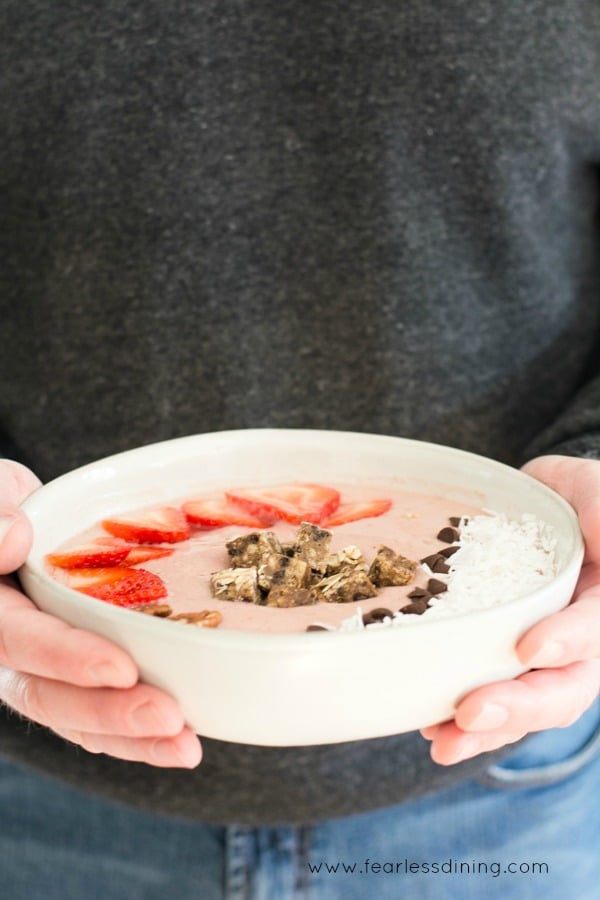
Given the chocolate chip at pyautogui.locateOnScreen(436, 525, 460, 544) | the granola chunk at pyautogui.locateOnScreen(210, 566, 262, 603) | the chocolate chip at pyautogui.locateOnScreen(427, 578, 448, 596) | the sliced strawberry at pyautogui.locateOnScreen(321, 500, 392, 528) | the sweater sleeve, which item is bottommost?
the sweater sleeve

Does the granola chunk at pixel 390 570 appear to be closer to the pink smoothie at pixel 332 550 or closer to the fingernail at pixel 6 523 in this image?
the pink smoothie at pixel 332 550

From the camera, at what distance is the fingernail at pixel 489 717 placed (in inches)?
30.5

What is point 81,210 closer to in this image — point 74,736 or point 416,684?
point 74,736

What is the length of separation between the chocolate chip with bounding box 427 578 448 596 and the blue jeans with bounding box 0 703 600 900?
0.49m

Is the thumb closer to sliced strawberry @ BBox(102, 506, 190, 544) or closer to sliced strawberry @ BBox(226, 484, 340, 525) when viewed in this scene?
sliced strawberry @ BBox(102, 506, 190, 544)

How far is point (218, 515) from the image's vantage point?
104 cm

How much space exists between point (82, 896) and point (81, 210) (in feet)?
2.73

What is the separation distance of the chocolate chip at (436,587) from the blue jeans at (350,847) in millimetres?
495

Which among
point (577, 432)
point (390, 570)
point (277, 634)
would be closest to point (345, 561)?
point (390, 570)

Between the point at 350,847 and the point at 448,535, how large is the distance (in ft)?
1.61

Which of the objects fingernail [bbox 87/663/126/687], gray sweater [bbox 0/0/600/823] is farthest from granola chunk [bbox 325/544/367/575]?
gray sweater [bbox 0/0/600/823]

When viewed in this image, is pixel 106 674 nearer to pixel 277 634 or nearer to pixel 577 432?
pixel 277 634

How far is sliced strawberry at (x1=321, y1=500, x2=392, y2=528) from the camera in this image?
3.41ft

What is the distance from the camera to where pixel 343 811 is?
1.21 m
